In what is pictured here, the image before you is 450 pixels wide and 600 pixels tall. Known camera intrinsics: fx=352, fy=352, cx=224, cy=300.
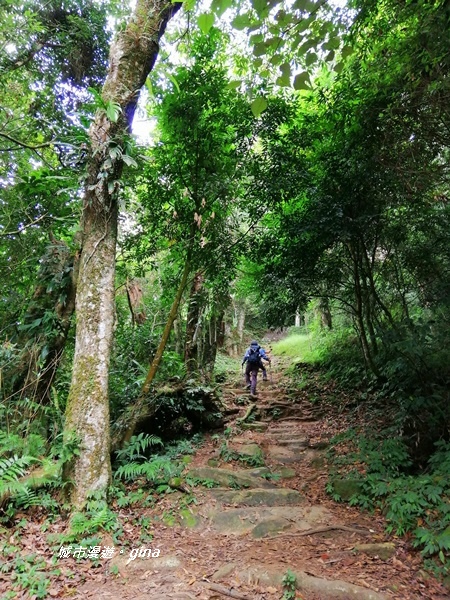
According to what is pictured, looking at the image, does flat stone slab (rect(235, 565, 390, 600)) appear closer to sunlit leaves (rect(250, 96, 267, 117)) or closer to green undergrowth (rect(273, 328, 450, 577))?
green undergrowth (rect(273, 328, 450, 577))

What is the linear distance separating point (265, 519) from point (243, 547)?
0.57 metres

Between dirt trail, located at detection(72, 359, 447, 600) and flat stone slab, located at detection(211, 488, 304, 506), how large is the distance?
0.01 metres

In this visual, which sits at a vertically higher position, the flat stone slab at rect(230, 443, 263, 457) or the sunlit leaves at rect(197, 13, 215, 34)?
the sunlit leaves at rect(197, 13, 215, 34)

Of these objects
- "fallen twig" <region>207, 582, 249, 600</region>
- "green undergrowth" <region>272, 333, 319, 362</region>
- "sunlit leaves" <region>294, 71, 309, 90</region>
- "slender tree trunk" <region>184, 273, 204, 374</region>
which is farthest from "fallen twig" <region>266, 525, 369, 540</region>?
"green undergrowth" <region>272, 333, 319, 362</region>

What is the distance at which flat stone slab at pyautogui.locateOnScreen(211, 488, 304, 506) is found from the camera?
4.77 meters

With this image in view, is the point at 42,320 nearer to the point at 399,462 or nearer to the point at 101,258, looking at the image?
the point at 101,258

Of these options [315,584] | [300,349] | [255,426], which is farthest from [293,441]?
[300,349]

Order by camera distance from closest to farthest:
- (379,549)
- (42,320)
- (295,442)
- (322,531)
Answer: (379,549)
(322,531)
(42,320)
(295,442)

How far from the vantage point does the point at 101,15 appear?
30.0 feet

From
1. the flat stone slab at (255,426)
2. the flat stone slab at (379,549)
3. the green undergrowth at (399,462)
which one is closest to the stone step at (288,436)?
the flat stone slab at (255,426)

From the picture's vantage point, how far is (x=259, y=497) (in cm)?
487

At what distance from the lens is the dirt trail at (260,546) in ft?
10.3

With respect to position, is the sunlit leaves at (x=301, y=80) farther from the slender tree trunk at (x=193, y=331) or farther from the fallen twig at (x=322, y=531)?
the slender tree trunk at (x=193, y=331)

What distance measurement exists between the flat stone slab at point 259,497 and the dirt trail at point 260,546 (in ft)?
0.05
